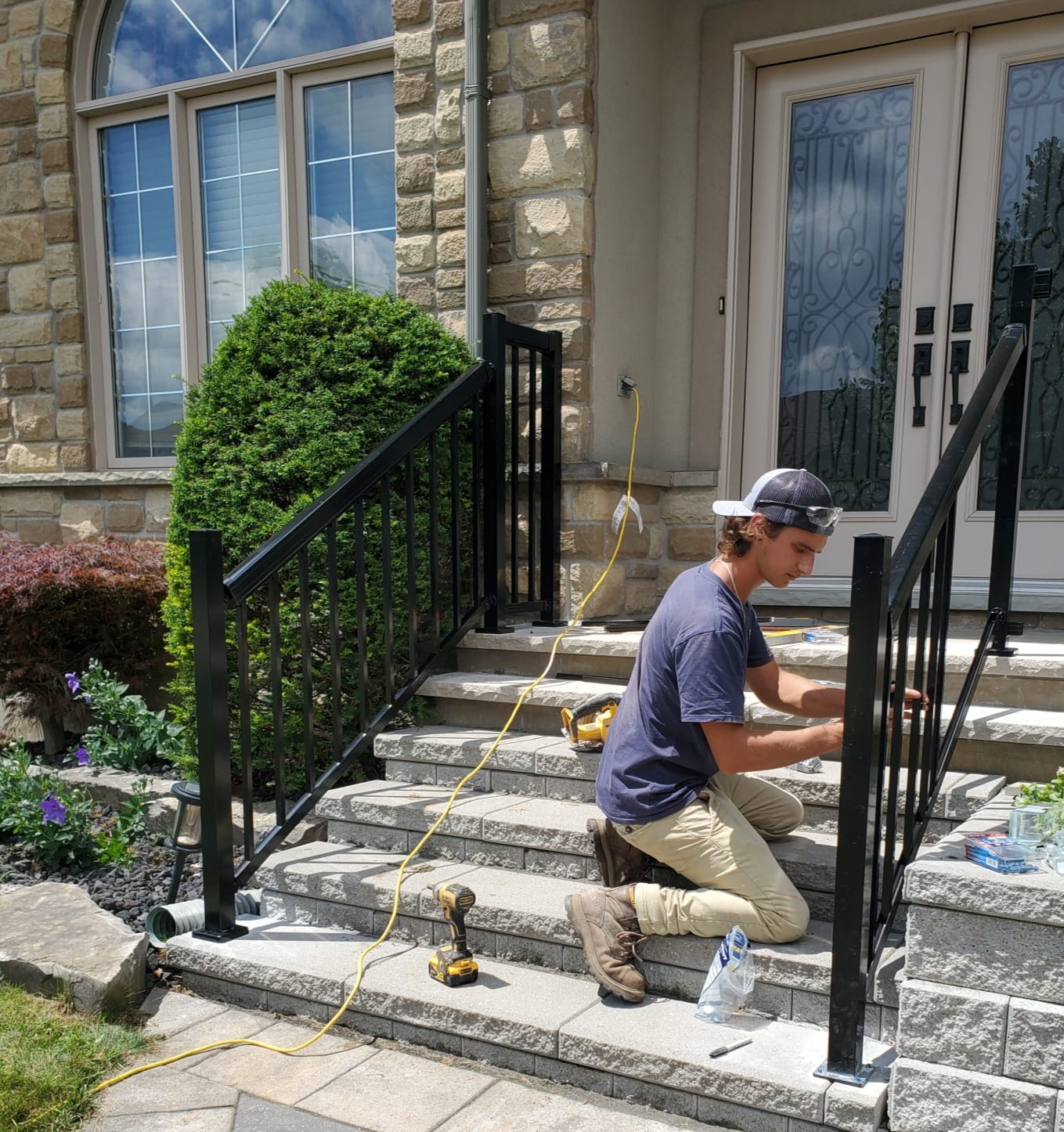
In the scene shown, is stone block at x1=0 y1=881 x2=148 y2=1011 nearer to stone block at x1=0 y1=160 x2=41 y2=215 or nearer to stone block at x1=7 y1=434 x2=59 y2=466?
stone block at x1=7 y1=434 x2=59 y2=466

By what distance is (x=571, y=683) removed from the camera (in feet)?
12.2

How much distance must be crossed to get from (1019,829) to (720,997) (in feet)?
2.60

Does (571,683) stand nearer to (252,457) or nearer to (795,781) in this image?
(795,781)

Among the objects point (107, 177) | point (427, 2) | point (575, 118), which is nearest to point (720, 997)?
point (575, 118)

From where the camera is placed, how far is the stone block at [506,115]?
169 inches

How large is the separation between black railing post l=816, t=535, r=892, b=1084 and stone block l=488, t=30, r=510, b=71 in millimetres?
3181

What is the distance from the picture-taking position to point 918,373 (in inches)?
168

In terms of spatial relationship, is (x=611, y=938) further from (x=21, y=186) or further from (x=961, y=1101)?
(x=21, y=186)

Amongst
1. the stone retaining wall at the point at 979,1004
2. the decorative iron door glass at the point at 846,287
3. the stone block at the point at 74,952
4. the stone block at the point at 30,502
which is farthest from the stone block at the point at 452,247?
the stone retaining wall at the point at 979,1004

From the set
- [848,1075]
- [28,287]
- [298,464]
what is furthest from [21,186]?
[848,1075]

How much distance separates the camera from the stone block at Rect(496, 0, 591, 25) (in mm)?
4125

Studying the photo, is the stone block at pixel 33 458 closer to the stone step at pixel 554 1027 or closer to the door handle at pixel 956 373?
the stone step at pixel 554 1027

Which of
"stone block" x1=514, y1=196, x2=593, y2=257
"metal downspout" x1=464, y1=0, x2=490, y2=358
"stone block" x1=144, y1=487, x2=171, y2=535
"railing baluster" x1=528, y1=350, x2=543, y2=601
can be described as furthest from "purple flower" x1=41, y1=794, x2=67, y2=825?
"stone block" x1=514, y1=196, x2=593, y2=257

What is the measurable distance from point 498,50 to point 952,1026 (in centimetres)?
406
